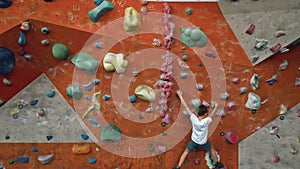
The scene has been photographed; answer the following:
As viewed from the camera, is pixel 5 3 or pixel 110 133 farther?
pixel 110 133

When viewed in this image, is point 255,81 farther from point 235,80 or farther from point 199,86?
point 199,86

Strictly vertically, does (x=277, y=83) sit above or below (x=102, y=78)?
below

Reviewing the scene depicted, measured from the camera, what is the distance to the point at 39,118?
14.7ft

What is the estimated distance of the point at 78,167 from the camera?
14.9 feet

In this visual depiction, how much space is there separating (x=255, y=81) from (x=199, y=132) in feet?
2.16

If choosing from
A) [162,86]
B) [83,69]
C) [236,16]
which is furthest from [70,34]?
[236,16]

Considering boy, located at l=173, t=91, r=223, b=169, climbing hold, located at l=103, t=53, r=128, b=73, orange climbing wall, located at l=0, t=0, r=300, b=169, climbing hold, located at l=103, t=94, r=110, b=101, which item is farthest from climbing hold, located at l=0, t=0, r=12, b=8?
boy, located at l=173, t=91, r=223, b=169

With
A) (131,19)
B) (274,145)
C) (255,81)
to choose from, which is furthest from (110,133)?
(274,145)

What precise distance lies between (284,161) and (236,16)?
1.33 m

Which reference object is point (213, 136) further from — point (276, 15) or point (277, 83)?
point (276, 15)

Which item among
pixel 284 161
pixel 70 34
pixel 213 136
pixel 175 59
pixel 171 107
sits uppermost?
pixel 70 34

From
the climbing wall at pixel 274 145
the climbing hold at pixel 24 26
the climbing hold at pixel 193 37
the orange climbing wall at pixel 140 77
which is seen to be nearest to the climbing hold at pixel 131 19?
the orange climbing wall at pixel 140 77

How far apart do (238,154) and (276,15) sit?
4.03 ft

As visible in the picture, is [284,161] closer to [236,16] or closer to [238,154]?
[238,154]
